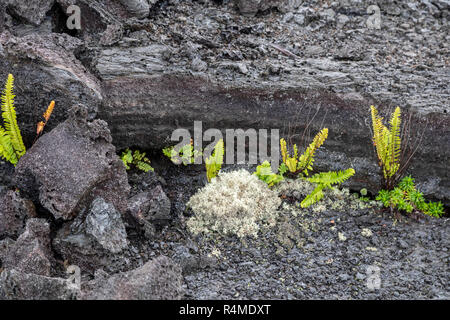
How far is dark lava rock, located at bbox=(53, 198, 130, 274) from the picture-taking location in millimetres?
4367

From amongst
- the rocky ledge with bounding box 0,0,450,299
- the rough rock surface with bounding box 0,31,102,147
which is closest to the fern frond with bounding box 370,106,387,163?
the rocky ledge with bounding box 0,0,450,299

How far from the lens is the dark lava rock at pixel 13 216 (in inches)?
181

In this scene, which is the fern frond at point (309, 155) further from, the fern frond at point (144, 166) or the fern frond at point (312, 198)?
the fern frond at point (144, 166)

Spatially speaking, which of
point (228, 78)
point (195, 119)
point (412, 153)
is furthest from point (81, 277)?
point (412, 153)

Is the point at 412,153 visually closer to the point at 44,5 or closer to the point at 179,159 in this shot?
the point at 179,159

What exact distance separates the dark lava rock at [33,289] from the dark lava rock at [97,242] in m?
0.65

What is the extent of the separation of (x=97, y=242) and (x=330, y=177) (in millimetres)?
2587

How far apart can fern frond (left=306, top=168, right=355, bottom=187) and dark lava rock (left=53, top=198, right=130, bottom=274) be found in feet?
7.28

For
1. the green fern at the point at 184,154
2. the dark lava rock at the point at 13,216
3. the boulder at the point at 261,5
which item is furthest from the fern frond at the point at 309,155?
the dark lava rock at the point at 13,216

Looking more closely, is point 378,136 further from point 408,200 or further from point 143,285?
point 143,285

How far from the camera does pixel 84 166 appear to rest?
15.4ft

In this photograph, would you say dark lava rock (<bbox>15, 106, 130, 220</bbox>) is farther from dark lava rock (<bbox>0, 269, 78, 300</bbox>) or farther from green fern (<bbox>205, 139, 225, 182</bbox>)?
green fern (<bbox>205, 139, 225, 182</bbox>)

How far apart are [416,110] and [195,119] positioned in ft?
8.51

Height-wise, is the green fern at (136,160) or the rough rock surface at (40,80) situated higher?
the rough rock surface at (40,80)
